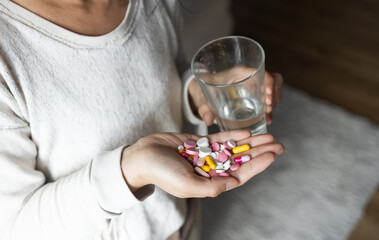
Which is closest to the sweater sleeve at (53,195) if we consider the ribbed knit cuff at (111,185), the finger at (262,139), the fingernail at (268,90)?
the ribbed knit cuff at (111,185)

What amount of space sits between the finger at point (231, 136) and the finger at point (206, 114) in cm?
10

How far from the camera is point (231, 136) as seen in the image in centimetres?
75

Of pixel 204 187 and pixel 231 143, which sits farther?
pixel 231 143

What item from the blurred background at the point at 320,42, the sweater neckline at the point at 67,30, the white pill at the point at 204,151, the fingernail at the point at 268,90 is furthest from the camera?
the blurred background at the point at 320,42

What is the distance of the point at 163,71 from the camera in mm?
833

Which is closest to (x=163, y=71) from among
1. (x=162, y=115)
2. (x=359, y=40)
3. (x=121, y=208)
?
(x=162, y=115)

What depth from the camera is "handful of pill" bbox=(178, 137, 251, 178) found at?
2.33 feet

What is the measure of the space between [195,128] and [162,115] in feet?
0.55

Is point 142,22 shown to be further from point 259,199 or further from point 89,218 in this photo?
point 259,199

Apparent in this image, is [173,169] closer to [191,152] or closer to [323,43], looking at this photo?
[191,152]

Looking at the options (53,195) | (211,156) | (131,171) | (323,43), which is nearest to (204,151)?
(211,156)

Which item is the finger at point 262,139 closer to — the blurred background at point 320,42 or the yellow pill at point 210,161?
the yellow pill at point 210,161

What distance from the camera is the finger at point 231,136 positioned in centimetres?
74

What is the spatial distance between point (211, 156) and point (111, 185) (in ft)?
0.63
